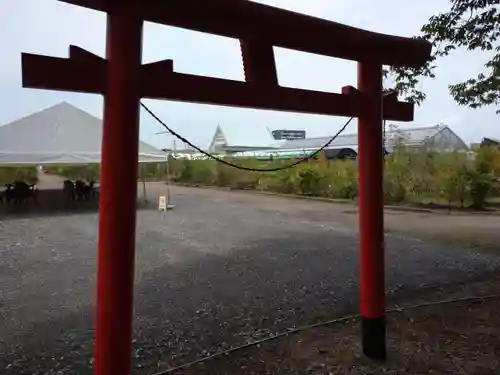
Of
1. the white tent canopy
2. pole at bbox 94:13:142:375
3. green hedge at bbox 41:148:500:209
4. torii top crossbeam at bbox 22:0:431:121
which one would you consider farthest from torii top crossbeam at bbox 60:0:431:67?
green hedge at bbox 41:148:500:209

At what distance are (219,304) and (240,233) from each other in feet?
15.8

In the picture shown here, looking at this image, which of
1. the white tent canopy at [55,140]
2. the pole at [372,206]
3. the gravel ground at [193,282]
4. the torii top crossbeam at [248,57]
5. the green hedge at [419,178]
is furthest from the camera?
the green hedge at [419,178]

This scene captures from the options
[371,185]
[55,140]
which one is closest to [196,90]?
[371,185]

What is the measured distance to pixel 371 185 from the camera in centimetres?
323

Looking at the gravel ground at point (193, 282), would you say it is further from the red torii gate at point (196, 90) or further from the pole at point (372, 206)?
the red torii gate at point (196, 90)

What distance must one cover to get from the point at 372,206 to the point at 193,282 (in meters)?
3.04

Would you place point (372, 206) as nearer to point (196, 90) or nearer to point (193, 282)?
point (196, 90)

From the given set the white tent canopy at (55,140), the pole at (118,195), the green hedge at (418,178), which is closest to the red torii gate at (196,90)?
the pole at (118,195)

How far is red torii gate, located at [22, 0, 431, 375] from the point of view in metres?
2.15

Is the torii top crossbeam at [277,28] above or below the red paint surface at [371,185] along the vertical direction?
above

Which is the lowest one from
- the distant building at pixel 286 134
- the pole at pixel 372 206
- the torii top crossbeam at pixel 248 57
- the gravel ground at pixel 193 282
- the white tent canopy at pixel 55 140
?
the gravel ground at pixel 193 282

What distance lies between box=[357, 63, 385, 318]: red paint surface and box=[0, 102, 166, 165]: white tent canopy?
34.8 feet

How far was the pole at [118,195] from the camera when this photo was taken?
2.16 m

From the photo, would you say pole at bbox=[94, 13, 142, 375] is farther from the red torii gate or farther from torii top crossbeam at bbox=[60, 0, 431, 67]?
torii top crossbeam at bbox=[60, 0, 431, 67]
